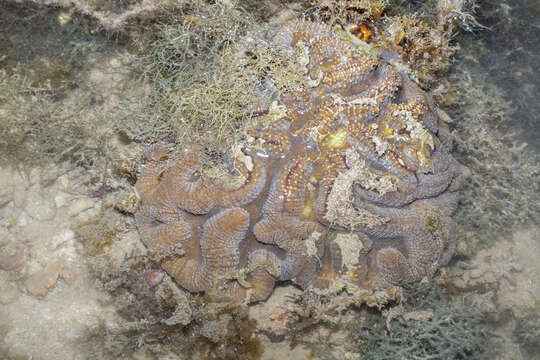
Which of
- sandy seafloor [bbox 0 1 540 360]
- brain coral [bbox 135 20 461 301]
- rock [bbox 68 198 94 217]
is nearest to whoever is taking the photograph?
brain coral [bbox 135 20 461 301]

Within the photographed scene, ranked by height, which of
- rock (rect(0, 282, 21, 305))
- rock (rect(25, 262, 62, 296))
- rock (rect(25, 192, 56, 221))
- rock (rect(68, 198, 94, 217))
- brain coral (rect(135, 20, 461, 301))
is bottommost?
rock (rect(0, 282, 21, 305))

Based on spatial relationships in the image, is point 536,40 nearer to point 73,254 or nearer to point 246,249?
point 246,249

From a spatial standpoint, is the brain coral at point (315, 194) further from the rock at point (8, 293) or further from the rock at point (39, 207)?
the rock at point (8, 293)

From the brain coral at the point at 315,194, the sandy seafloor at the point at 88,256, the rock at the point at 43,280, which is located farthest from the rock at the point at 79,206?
the brain coral at the point at 315,194

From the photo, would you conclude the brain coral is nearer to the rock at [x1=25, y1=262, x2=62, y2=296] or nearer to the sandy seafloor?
the sandy seafloor

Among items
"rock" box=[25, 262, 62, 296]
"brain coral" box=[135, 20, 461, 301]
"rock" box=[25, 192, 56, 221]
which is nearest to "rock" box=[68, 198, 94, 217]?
"rock" box=[25, 192, 56, 221]

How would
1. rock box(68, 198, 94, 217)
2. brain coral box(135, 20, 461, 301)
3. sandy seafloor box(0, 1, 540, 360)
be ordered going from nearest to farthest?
brain coral box(135, 20, 461, 301), sandy seafloor box(0, 1, 540, 360), rock box(68, 198, 94, 217)

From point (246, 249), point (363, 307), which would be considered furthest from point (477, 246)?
point (246, 249)
